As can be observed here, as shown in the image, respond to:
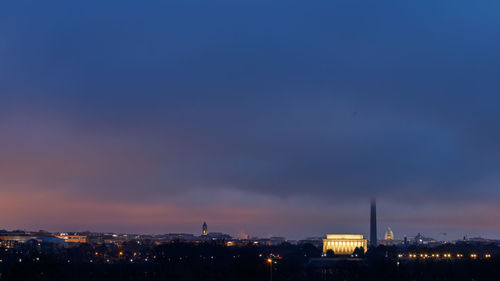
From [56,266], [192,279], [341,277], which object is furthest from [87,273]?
[341,277]

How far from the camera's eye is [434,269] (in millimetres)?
120500

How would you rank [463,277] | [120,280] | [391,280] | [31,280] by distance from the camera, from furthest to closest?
[463,277] < [391,280] < [120,280] < [31,280]

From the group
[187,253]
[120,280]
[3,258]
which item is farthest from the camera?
[187,253]

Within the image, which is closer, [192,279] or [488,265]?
[192,279]

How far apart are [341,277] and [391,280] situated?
15.0m

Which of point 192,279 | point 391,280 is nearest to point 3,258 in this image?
point 192,279

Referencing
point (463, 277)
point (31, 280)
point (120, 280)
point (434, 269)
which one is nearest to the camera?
point (31, 280)

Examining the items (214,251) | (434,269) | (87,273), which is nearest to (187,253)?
(214,251)

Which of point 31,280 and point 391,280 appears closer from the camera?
point 31,280

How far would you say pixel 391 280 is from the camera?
319 ft

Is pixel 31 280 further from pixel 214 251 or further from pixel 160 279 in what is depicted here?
pixel 214 251

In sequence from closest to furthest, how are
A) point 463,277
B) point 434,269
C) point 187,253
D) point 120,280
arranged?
point 120,280, point 463,277, point 434,269, point 187,253

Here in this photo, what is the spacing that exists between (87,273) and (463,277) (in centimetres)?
6630

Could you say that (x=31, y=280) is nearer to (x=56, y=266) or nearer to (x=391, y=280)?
(x=56, y=266)
